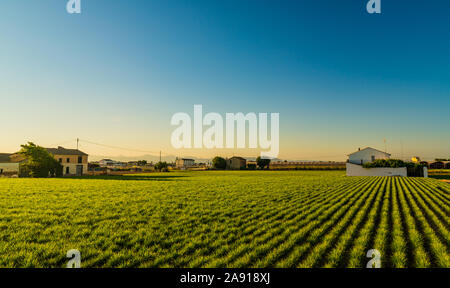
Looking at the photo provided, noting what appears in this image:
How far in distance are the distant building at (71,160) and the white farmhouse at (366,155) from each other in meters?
65.5

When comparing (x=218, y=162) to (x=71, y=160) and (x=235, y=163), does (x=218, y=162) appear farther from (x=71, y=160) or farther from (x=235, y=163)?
(x=71, y=160)

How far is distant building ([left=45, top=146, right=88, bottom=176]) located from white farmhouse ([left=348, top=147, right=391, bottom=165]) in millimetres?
65505

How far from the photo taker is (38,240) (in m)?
6.21

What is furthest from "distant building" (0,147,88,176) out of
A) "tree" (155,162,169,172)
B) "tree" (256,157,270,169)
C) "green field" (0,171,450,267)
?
"tree" (256,157,270,169)

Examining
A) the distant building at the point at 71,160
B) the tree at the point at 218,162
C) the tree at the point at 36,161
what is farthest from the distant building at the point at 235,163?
the tree at the point at 36,161

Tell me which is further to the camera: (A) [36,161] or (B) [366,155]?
(B) [366,155]

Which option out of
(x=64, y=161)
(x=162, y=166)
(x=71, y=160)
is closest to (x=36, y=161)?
(x=64, y=161)

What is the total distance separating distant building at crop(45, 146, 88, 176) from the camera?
5331 centimetres

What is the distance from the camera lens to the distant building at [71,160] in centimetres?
5331

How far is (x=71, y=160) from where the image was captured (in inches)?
2165

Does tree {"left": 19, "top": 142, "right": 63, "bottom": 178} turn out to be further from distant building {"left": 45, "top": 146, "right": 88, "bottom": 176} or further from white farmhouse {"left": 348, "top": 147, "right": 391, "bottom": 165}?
white farmhouse {"left": 348, "top": 147, "right": 391, "bottom": 165}

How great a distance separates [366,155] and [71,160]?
70.0 m

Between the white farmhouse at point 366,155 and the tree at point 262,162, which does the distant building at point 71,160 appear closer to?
the white farmhouse at point 366,155
